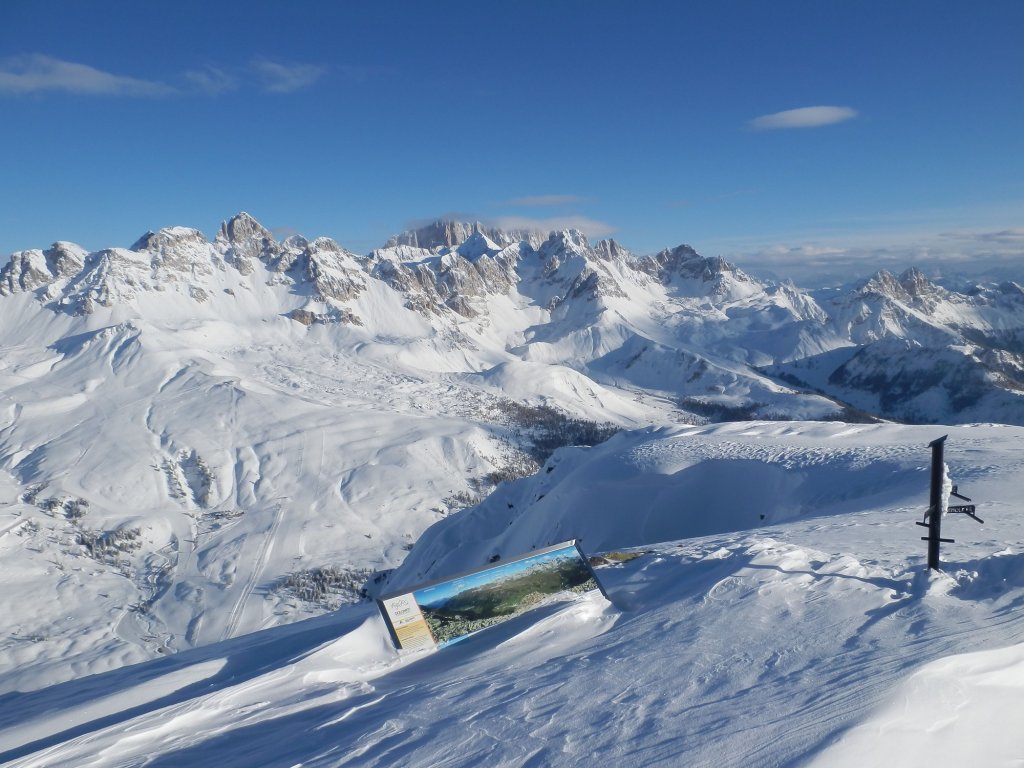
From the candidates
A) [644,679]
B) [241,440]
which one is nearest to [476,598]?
[644,679]

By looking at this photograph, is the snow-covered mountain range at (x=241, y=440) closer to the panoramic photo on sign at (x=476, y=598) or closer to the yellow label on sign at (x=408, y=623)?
the panoramic photo on sign at (x=476, y=598)

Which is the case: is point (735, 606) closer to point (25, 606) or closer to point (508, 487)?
point (508, 487)

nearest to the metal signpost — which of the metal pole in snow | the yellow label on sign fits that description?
the metal pole in snow

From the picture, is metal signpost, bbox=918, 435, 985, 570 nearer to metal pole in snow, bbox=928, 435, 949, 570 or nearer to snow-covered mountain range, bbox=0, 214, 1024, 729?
metal pole in snow, bbox=928, 435, 949, 570

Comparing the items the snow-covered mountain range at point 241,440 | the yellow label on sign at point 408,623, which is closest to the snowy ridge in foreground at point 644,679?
the yellow label on sign at point 408,623

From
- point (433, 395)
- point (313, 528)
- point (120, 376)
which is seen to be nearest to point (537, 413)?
point (433, 395)
